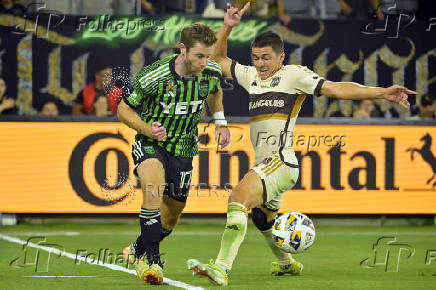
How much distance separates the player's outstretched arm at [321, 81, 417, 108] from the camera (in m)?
7.93

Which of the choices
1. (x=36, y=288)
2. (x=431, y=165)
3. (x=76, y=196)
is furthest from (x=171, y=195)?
(x=431, y=165)

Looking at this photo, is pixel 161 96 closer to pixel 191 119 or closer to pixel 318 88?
pixel 191 119

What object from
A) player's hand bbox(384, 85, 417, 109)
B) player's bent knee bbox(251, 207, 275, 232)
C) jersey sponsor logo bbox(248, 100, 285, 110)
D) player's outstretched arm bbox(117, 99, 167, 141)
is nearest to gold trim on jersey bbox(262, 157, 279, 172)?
jersey sponsor logo bbox(248, 100, 285, 110)

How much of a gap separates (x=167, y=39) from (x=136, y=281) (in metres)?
8.64

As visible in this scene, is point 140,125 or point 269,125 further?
point 269,125

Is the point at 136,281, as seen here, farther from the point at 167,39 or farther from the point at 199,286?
the point at 167,39

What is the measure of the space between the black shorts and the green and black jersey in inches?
2.2

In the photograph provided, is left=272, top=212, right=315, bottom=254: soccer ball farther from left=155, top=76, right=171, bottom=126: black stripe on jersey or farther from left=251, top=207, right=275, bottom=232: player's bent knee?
left=155, top=76, right=171, bottom=126: black stripe on jersey

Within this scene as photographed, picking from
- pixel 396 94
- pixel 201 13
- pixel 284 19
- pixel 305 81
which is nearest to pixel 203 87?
pixel 305 81

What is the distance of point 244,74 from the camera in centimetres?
950

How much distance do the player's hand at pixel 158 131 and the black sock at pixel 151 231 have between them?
64 cm

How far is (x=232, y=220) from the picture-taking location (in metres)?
8.58

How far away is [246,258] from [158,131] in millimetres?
3176

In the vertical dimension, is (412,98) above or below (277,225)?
above
